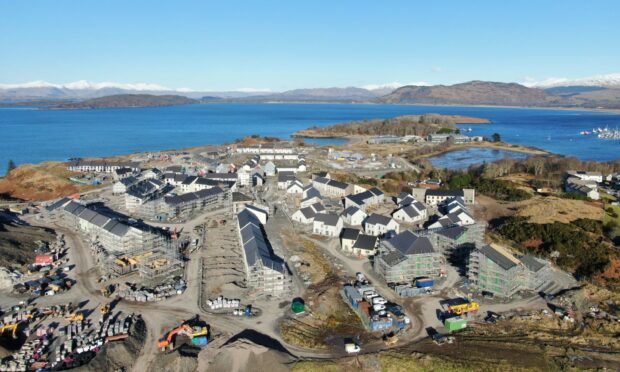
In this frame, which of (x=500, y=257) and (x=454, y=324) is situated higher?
(x=500, y=257)

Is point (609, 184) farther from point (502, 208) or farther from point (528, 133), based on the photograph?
point (528, 133)

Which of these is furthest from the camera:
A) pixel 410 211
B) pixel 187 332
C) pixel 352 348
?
pixel 410 211

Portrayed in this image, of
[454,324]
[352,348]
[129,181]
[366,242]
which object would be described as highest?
[129,181]

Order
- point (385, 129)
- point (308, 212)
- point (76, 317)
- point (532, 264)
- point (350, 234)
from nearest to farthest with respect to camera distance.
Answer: point (76, 317)
point (532, 264)
point (350, 234)
point (308, 212)
point (385, 129)

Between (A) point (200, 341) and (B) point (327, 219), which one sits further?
(B) point (327, 219)

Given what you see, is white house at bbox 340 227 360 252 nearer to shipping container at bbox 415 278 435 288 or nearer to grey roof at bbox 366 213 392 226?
grey roof at bbox 366 213 392 226

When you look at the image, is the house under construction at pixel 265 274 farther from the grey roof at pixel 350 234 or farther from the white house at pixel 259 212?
the white house at pixel 259 212

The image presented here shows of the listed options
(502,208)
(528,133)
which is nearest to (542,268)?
(502,208)

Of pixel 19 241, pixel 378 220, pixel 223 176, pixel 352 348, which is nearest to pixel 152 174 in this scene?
pixel 223 176

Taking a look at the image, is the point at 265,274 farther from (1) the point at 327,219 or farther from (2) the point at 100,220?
(2) the point at 100,220
